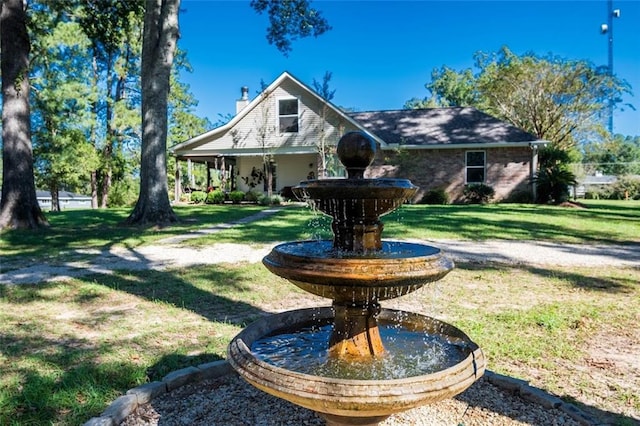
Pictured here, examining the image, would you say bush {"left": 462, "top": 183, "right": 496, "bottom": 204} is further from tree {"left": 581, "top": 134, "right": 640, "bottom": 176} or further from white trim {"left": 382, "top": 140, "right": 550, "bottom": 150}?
tree {"left": 581, "top": 134, "right": 640, "bottom": 176}

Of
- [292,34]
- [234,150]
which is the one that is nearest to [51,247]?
[292,34]

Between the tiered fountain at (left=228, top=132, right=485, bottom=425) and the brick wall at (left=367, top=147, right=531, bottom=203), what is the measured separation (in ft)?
59.8

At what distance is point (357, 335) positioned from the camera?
221 cm

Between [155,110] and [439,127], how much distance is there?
49.9ft

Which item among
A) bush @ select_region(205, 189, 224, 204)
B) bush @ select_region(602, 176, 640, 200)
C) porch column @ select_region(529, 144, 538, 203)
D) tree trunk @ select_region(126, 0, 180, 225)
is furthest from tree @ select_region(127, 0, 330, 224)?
bush @ select_region(602, 176, 640, 200)

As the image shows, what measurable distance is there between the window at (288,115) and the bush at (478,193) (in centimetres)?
889

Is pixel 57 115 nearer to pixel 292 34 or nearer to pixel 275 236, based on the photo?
pixel 292 34

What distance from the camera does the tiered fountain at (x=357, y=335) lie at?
5.58ft

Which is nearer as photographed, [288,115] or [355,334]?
[355,334]

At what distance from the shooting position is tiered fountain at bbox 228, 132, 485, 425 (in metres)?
1.70

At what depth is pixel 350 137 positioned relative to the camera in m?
2.19

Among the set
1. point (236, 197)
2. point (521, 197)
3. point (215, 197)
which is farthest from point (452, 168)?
point (215, 197)

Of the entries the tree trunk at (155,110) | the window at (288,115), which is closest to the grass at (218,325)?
Result: the tree trunk at (155,110)

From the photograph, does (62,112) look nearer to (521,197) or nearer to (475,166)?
(475,166)
